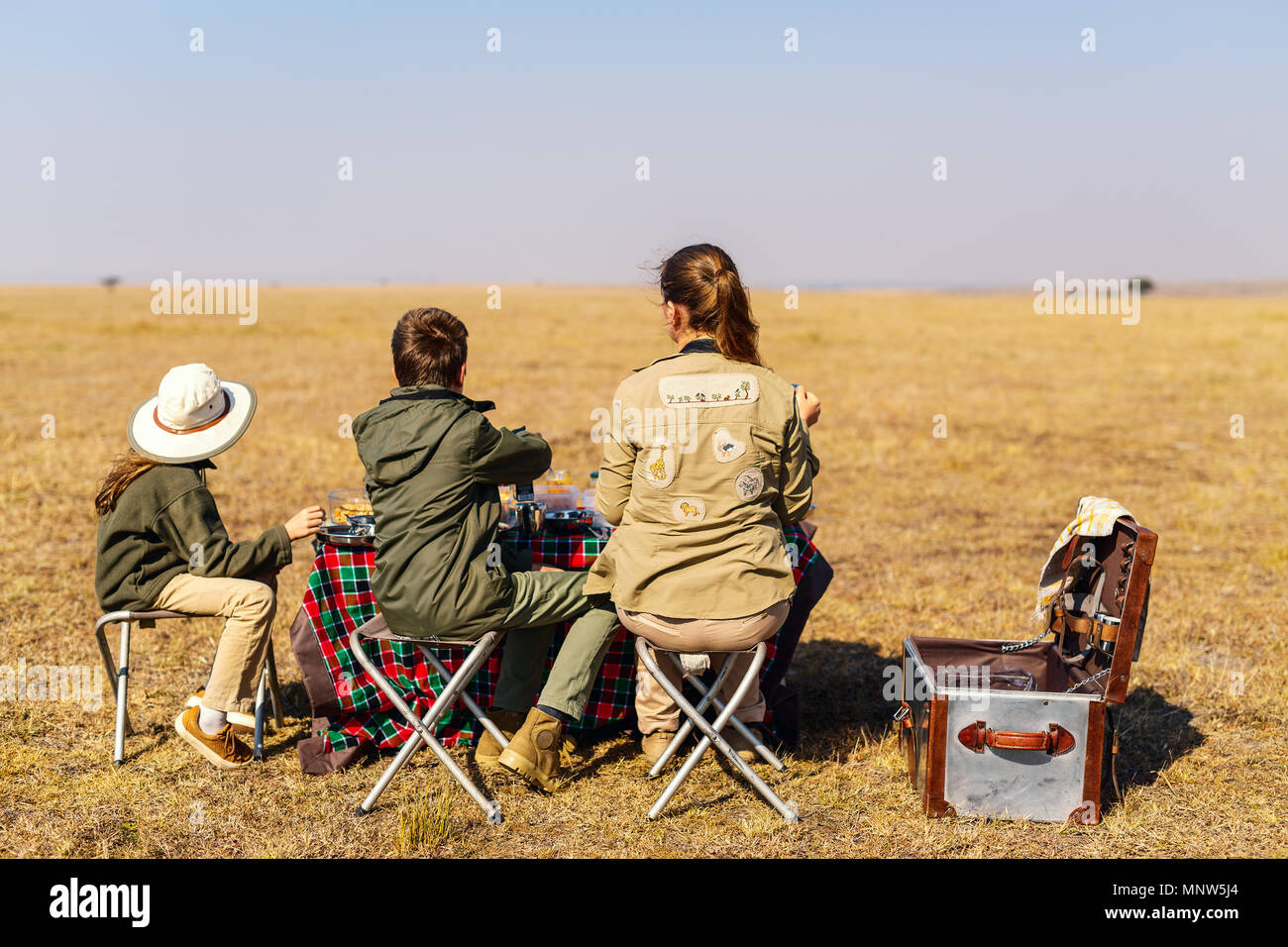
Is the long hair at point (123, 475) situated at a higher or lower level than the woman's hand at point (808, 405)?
lower

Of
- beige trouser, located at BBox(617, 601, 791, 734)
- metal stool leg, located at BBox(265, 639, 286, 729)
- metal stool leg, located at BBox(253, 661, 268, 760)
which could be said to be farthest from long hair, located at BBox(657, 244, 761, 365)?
metal stool leg, located at BBox(265, 639, 286, 729)

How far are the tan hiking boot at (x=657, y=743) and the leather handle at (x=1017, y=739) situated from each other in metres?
1.17

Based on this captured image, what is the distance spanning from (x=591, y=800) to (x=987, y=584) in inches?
165

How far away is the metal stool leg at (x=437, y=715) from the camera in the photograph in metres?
3.94

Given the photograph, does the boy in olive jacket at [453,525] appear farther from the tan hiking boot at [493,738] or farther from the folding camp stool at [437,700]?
the tan hiking boot at [493,738]

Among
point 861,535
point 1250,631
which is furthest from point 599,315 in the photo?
point 1250,631

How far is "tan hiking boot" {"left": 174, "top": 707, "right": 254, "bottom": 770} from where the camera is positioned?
4398 millimetres

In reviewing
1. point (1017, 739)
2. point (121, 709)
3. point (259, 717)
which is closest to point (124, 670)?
point (121, 709)

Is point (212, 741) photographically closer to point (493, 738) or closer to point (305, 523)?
point (305, 523)

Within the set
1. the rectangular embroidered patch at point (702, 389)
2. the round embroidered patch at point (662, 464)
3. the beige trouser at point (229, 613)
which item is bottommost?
the beige trouser at point (229, 613)

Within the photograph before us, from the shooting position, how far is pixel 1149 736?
16.4 feet

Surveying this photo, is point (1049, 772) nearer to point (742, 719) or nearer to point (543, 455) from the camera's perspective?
point (742, 719)

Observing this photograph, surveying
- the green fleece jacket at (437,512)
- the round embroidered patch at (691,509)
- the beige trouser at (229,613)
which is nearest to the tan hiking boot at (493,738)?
the green fleece jacket at (437,512)

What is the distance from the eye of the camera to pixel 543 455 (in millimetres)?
4074
